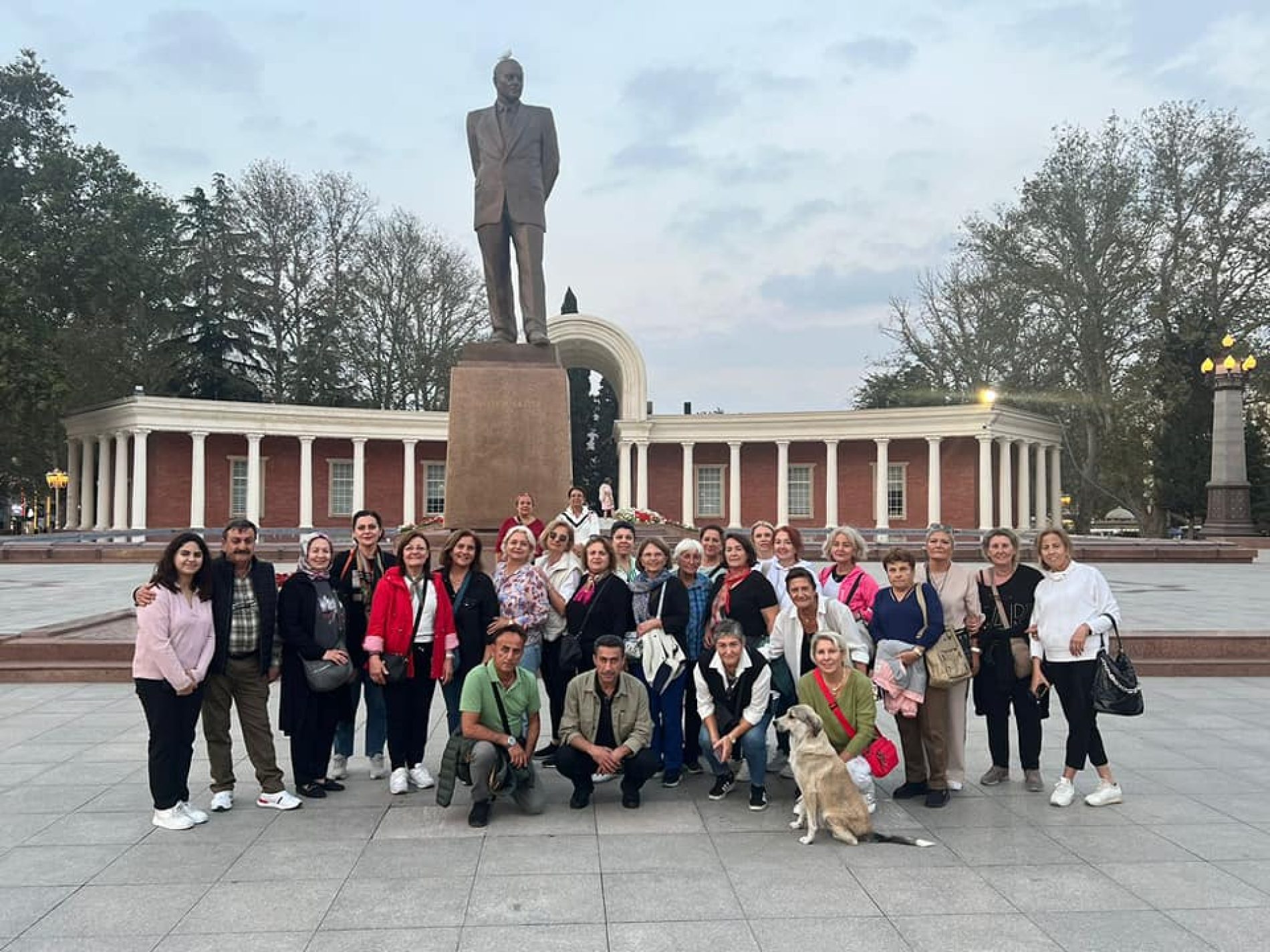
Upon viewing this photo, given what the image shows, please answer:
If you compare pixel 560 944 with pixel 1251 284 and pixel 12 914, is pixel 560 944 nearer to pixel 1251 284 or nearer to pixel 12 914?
pixel 12 914

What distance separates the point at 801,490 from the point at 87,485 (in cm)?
2839

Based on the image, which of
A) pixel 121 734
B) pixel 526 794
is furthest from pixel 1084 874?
pixel 121 734

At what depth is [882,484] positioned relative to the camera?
1400 inches

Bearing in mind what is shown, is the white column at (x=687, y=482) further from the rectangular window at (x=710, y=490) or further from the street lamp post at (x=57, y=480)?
the street lamp post at (x=57, y=480)

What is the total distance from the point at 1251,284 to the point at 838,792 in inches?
1459

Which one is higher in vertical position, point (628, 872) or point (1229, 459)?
point (1229, 459)

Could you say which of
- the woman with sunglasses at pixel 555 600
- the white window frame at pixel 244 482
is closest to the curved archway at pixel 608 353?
the white window frame at pixel 244 482

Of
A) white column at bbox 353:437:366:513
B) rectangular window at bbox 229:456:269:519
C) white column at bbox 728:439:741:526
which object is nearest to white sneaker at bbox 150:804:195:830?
white column at bbox 353:437:366:513

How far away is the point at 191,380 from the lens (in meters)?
39.4

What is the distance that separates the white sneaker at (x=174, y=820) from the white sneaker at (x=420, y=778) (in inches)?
45.4

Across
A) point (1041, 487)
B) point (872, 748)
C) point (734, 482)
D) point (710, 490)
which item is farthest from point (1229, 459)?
point (872, 748)

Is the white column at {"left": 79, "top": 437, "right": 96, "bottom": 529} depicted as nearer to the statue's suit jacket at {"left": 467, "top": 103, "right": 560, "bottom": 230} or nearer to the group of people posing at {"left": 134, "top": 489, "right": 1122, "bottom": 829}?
the statue's suit jacket at {"left": 467, "top": 103, "right": 560, "bottom": 230}

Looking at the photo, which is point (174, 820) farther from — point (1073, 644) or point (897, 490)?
point (897, 490)

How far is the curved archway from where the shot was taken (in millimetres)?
32344
